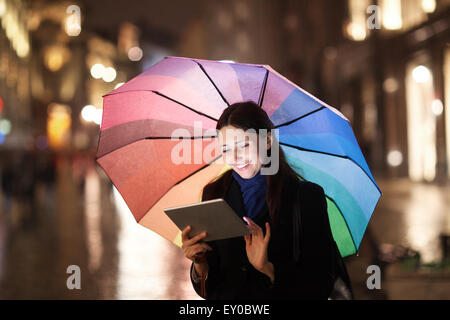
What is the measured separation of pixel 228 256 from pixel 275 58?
6429cm

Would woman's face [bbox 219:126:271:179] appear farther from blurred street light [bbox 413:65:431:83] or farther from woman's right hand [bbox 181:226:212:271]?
blurred street light [bbox 413:65:431:83]

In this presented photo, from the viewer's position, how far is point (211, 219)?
253 centimetres

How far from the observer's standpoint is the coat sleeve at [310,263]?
2666 millimetres

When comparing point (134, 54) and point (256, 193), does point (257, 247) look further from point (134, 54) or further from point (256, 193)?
point (134, 54)

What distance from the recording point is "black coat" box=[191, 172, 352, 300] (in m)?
2.67

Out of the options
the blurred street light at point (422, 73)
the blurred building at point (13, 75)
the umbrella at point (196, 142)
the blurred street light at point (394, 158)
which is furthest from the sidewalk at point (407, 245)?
the blurred building at point (13, 75)

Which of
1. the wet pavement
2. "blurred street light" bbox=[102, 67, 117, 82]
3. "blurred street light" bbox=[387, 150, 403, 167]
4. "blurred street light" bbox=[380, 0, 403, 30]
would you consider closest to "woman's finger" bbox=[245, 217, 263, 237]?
the wet pavement

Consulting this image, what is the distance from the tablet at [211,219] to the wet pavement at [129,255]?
16.7 ft

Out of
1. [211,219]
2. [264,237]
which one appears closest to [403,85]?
[264,237]

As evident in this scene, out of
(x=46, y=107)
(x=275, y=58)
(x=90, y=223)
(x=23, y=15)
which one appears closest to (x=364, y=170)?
(x=90, y=223)

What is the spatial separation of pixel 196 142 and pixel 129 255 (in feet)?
27.7

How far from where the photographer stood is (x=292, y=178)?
2.73 m

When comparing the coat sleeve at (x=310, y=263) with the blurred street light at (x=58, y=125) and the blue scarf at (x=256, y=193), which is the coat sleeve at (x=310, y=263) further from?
the blurred street light at (x=58, y=125)
